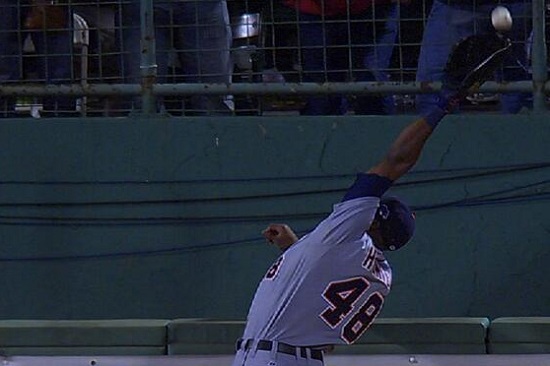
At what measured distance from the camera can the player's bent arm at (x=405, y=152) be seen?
5.03m

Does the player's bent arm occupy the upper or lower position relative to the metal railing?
lower

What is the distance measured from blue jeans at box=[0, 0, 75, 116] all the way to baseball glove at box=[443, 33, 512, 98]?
135 inches

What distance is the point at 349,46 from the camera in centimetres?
787

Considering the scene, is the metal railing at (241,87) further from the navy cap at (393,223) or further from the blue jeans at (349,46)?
the navy cap at (393,223)

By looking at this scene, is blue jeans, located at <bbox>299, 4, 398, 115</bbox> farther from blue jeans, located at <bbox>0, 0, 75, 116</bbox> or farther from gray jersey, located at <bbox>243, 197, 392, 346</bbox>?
gray jersey, located at <bbox>243, 197, 392, 346</bbox>

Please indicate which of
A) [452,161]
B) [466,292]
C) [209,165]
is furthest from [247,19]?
[466,292]

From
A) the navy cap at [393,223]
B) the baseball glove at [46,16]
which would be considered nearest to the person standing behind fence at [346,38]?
the baseball glove at [46,16]

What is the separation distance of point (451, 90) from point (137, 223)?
3182 millimetres

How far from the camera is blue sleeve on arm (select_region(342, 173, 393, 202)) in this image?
195 inches

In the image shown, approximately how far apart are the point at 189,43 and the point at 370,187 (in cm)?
329

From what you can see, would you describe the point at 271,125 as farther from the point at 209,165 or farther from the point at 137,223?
the point at 137,223

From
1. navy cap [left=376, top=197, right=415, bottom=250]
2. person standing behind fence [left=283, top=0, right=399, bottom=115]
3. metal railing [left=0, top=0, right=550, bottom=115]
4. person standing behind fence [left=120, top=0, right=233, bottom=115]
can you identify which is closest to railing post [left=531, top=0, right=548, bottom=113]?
metal railing [left=0, top=0, right=550, bottom=115]

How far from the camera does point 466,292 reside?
773 cm

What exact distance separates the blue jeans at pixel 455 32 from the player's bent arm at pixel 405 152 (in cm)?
270
